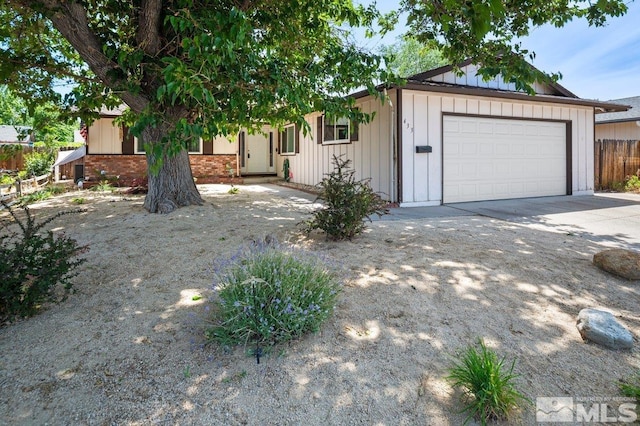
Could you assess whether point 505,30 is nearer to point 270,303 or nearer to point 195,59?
point 195,59

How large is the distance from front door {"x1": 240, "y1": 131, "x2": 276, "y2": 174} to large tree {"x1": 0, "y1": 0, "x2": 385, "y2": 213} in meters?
9.65

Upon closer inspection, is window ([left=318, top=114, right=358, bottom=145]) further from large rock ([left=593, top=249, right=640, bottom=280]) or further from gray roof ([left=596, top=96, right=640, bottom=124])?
gray roof ([left=596, top=96, right=640, bottom=124])

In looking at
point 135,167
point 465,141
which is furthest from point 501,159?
point 135,167

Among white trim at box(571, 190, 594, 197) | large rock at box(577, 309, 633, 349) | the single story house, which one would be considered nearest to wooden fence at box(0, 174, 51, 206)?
the single story house

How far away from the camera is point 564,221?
7.25 m

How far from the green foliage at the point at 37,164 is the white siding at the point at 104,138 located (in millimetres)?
3736

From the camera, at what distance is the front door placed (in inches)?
728

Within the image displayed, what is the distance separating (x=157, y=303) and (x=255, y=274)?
114cm

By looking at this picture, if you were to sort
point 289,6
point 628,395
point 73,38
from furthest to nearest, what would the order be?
1. point 289,6
2. point 73,38
3. point 628,395

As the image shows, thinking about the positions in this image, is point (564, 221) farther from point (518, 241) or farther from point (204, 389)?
point (204, 389)

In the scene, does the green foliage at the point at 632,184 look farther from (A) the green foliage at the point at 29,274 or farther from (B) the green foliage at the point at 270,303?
(A) the green foliage at the point at 29,274

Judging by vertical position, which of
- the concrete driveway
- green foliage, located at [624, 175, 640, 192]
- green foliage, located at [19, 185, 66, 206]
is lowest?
the concrete driveway

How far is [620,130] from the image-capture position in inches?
694

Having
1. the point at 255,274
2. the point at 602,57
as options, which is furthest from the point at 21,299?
the point at 602,57
